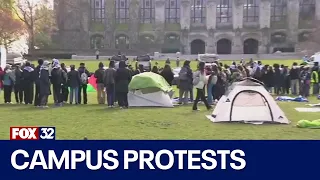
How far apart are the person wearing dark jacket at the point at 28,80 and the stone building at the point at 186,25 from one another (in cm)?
5248

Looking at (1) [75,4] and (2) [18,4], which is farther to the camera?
(1) [75,4]

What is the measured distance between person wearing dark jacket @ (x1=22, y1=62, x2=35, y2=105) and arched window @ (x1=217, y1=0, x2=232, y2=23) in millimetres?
58140

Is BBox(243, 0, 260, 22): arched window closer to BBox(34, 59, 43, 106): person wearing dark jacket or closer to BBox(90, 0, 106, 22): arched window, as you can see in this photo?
BBox(90, 0, 106, 22): arched window

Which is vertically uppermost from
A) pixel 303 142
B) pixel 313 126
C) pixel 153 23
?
pixel 153 23

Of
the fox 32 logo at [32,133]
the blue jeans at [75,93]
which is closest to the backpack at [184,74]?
the blue jeans at [75,93]

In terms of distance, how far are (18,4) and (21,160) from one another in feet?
211

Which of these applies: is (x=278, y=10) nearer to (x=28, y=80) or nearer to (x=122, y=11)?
(x=122, y=11)

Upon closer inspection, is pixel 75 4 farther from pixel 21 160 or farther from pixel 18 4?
pixel 21 160

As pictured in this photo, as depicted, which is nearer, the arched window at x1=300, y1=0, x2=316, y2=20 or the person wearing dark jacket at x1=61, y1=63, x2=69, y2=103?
the person wearing dark jacket at x1=61, y1=63, x2=69, y2=103

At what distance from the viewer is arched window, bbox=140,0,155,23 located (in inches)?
2977

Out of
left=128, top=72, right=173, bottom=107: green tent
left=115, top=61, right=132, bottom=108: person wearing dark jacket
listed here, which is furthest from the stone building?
left=115, top=61, right=132, bottom=108: person wearing dark jacket

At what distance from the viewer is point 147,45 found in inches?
2896

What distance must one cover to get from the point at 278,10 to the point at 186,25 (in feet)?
46.5

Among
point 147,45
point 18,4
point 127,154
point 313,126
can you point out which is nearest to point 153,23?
point 147,45
